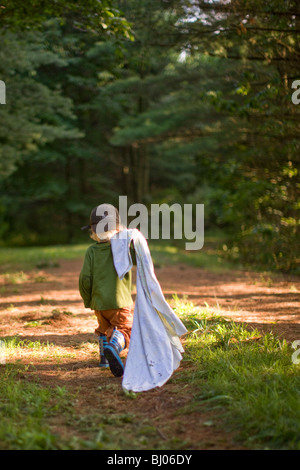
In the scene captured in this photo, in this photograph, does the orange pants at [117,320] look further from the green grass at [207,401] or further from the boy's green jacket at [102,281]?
the green grass at [207,401]

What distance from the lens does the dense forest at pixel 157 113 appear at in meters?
6.97

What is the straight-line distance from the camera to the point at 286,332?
4762mm

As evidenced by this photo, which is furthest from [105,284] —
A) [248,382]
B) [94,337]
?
[248,382]

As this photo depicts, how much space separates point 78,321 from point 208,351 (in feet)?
7.55

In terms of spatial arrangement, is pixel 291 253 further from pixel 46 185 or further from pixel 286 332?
pixel 46 185

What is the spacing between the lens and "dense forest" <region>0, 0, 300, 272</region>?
6.97m

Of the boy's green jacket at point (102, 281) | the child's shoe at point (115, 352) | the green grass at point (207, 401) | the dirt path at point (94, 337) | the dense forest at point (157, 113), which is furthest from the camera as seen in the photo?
the dense forest at point (157, 113)

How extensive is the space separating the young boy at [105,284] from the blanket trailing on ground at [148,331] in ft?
0.49

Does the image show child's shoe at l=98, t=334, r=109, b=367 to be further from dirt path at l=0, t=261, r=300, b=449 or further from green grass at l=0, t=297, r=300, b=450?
green grass at l=0, t=297, r=300, b=450

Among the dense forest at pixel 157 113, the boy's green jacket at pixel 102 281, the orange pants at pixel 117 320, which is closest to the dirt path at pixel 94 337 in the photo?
the orange pants at pixel 117 320

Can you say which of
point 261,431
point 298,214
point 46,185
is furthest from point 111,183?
point 261,431

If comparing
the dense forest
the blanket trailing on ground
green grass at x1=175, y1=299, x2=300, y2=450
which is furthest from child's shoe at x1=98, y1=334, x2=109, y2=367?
the dense forest

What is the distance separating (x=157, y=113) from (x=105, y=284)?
14.9m
